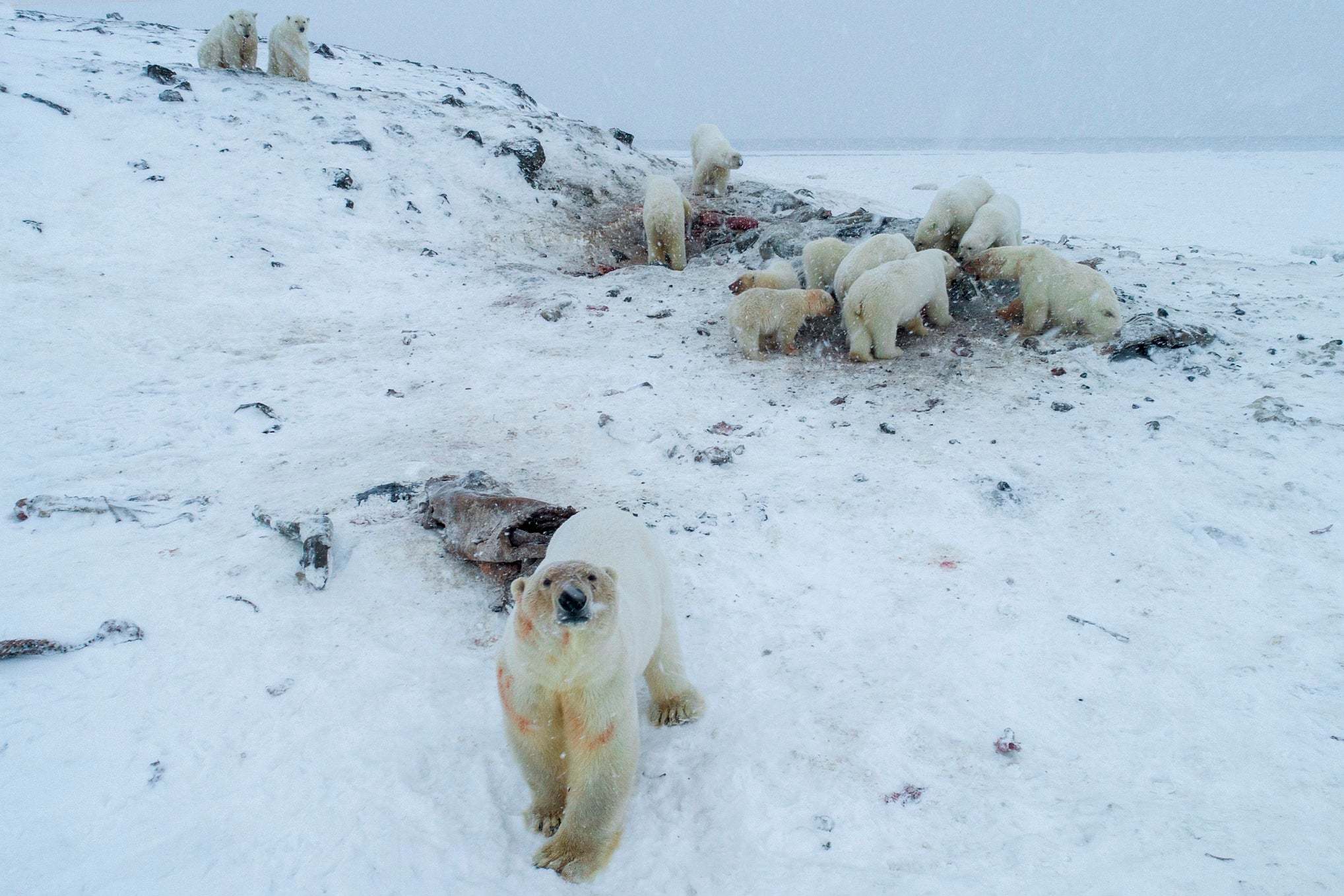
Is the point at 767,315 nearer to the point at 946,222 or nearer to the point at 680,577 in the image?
the point at 946,222

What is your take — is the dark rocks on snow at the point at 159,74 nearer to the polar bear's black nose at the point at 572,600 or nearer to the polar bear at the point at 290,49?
the polar bear at the point at 290,49

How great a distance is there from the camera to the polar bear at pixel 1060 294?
6285 millimetres

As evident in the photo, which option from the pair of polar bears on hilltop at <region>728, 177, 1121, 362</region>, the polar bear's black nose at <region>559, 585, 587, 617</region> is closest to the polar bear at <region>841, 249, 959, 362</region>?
the pair of polar bears on hilltop at <region>728, 177, 1121, 362</region>

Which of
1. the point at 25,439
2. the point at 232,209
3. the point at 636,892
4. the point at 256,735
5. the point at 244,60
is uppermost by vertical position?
the point at 244,60

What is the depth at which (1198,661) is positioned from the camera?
312cm

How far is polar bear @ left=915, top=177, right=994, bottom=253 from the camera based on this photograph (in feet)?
27.2

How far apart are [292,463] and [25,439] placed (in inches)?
69.7

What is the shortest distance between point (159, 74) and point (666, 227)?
8136 mm

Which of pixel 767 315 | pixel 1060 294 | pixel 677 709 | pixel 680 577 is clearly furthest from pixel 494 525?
pixel 1060 294

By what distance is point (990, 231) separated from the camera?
786 cm

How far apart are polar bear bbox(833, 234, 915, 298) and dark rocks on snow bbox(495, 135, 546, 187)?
20.2 feet

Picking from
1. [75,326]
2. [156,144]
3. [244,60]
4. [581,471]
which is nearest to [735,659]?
[581,471]

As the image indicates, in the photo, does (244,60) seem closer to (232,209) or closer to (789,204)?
(232,209)

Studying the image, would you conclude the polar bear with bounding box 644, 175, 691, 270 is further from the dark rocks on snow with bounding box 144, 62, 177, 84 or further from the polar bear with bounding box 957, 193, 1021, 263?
the dark rocks on snow with bounding box 144, 62, 177, 84
